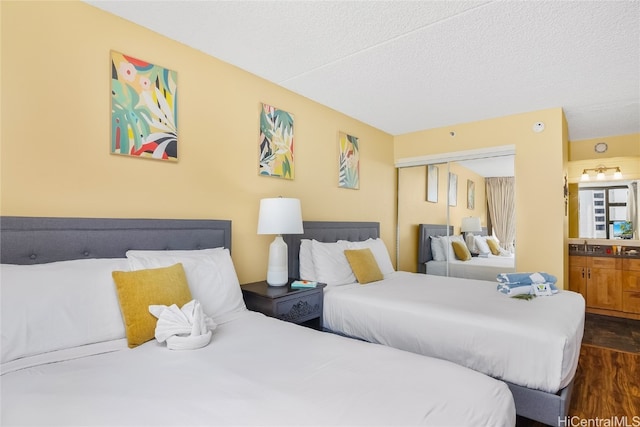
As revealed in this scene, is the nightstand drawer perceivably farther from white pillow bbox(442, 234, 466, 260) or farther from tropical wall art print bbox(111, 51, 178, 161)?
white pillow bbox(442, 234, 466, 260)

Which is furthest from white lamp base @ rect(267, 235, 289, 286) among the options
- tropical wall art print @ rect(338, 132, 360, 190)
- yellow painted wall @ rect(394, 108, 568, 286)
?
yellow painted wall @ rect(394, 108, 568, 286)

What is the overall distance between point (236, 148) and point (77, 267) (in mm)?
1463

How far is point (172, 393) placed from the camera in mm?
1145

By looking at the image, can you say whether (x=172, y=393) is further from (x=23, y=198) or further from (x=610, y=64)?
(x=610, y=64)

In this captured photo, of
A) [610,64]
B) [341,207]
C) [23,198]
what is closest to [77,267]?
[23,198]

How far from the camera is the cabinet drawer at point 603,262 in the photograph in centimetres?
450

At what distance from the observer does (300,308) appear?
2.53m

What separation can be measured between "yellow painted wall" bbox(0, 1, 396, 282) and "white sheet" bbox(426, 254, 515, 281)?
198 cm

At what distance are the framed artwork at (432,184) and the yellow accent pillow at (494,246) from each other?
2.69 ft

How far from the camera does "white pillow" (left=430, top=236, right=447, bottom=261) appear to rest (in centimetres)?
439

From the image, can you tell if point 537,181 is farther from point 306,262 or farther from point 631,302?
point 306,262

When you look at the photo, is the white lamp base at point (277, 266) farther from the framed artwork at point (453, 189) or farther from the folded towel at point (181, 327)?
the framed artwork at point (453, 189)

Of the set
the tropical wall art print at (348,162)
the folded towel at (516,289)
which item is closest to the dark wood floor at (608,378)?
the folded towel at (516,289)

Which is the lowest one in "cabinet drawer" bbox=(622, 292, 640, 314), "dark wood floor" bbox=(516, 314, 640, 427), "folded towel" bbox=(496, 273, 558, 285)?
"dark wood floor" bbox=(516, 314, 640, 427)
